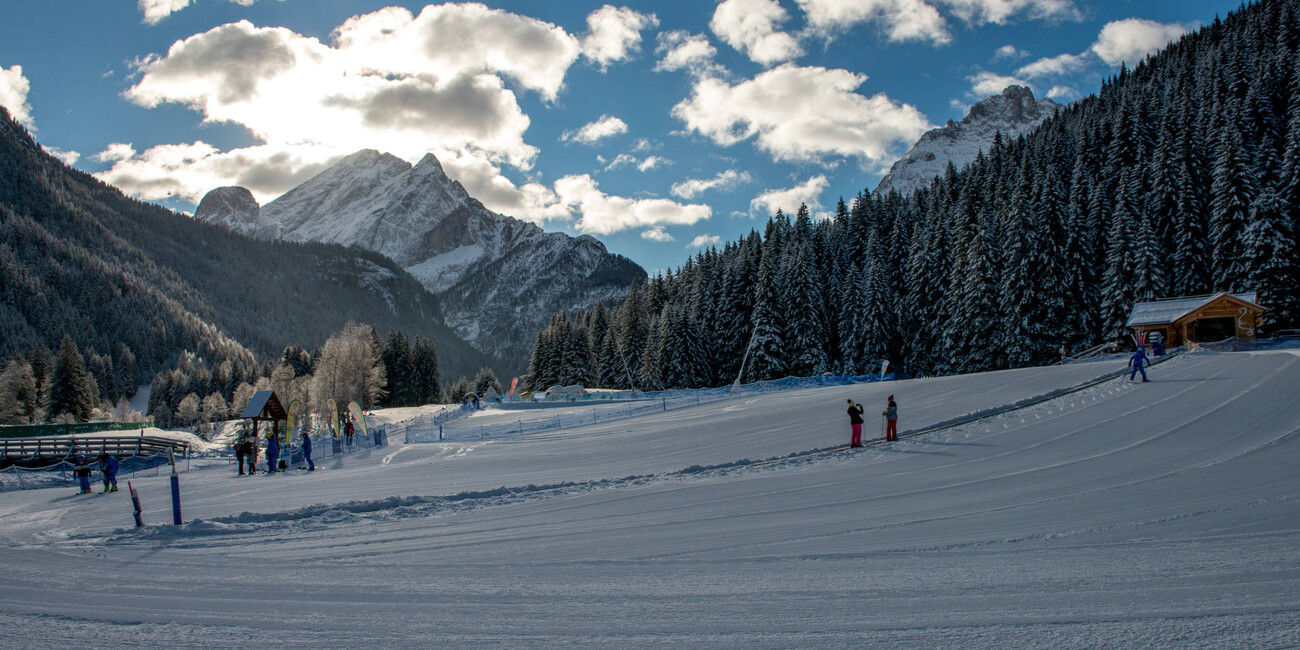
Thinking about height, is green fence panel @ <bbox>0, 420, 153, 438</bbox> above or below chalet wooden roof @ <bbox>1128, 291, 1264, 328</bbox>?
below

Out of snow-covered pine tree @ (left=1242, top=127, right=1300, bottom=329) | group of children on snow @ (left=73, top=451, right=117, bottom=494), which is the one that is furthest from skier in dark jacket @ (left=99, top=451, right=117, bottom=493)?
snow-covered pine tree @ (left=1242, top=127, right=1300, bottom=329)

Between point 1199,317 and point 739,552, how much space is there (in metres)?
45.9

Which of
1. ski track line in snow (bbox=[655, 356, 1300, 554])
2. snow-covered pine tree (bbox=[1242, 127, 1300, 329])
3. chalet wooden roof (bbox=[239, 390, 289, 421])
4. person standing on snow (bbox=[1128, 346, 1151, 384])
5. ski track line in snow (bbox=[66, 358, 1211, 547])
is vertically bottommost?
ski track line in snow (bbox=[655, 356, 1300, 554])

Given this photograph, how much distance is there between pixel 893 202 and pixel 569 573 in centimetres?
7894

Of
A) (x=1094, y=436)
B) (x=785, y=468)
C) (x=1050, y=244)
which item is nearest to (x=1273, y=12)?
(x=1050, y=244)

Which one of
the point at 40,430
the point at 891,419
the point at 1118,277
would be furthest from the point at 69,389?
the point at 1118,277

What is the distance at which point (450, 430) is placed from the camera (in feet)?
129

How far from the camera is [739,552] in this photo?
28.5 feet

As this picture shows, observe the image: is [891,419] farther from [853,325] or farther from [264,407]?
[853,325]

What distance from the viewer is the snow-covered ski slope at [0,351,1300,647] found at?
587 cm

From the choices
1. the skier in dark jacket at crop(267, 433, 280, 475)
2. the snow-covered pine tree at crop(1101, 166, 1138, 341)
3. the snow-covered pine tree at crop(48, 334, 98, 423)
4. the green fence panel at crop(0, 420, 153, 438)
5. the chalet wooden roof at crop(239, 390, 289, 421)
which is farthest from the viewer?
the snow-covered pine tree at crop(48, 334, 98, 423)

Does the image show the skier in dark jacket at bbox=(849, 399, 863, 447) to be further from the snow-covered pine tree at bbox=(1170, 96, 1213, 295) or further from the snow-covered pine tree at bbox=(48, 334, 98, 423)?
the snow-covered pine tree at bbox=(48, 334, 98, 423)

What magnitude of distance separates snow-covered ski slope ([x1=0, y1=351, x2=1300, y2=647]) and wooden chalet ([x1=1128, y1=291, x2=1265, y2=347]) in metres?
24.4

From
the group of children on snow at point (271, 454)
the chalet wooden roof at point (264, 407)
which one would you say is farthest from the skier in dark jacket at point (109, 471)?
the chalet wooden roof at point (264, 407)
